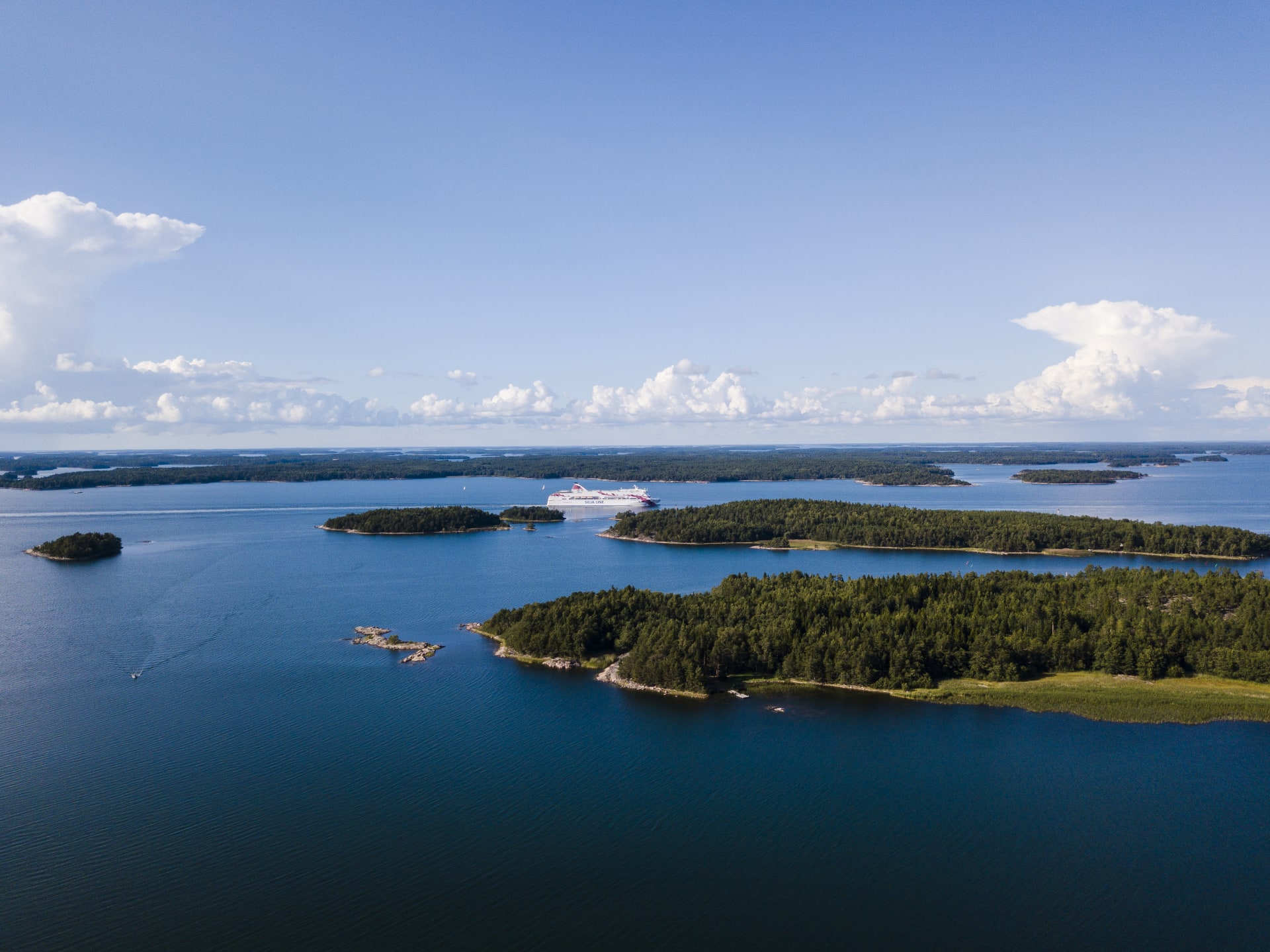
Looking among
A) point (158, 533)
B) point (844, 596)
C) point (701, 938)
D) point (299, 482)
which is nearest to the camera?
point (701, 938)

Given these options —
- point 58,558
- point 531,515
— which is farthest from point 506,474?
point 58,558

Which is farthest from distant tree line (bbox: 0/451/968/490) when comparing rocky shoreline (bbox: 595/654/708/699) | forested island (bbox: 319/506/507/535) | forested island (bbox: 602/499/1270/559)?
rocky shoreline (bbox: 595/654/708/699)

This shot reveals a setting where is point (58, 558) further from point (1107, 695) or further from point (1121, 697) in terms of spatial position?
point (1121, 697)

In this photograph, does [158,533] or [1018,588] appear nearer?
[1018,588]

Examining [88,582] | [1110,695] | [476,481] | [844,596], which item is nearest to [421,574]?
[88,582]

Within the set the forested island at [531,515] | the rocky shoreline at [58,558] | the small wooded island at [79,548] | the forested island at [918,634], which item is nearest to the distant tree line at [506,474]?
the forested island at [531,515]

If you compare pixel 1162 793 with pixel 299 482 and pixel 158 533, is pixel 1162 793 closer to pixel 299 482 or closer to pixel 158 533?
pixel 158 533
